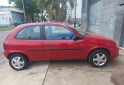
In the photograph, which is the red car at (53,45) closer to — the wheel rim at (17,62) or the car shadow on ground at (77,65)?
the wheel rim at (17,62)

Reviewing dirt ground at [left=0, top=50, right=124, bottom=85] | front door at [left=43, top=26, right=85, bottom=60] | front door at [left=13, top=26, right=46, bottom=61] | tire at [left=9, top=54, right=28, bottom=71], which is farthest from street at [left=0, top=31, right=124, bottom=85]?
front door at [left=13, top=26, right=46, bottom=61]

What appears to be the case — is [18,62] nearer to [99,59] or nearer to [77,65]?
[77,65]

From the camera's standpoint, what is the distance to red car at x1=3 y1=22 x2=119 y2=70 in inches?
138

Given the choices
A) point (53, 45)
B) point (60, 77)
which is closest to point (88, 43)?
point (53, 45)

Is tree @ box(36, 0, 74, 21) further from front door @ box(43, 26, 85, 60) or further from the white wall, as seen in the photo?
the white wall

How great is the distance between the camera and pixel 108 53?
144 inches

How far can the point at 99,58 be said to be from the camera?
12.0ft

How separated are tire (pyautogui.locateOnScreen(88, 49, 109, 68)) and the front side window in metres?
0.98

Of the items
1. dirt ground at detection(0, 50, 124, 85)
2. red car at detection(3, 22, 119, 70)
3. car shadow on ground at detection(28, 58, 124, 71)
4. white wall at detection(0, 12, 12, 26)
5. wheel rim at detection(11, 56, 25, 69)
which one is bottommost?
dirt ground at detection(0, 50, 124, 85)

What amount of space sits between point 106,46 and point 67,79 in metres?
1.65

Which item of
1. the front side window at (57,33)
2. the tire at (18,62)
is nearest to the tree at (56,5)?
the front side window at (57,33)

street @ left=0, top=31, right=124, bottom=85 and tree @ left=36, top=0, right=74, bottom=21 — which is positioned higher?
tree @ left=36, top=0, right=74, bottom=21

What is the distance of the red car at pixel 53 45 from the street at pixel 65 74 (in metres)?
0.31

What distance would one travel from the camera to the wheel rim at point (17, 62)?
366cm
